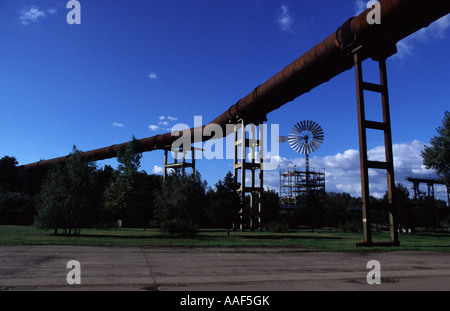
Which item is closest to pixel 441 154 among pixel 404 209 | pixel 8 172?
pixel 404 209

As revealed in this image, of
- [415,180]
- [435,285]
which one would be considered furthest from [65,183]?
[415,180]

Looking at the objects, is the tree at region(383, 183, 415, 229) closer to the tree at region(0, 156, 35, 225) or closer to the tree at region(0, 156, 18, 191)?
the tree at region(0, 156, 35, 225)

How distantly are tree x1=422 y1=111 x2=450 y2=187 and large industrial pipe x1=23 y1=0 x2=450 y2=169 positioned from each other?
63.4 ft

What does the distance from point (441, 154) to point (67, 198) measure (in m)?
37.3

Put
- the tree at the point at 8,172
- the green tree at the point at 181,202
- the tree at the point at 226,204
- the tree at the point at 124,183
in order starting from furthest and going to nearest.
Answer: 1. the tree at the point at 8,172
2. the tree at the point at 124,183
3. the green tree at the point at 181,202
4. the tree at the point at 226,204

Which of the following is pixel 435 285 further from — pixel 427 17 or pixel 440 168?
pixel 440 168

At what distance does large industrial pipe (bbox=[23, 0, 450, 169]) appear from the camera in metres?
16.8

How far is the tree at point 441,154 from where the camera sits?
114 ft

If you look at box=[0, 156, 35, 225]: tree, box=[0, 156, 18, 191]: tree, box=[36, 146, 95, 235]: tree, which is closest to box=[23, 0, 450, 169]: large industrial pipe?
box=[36, 146, 95, 235]: tree

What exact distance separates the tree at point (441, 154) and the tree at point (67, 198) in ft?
117

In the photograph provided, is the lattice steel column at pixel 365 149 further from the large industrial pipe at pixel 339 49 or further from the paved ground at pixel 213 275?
the paved ground at pixel 213 275

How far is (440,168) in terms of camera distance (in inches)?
1420

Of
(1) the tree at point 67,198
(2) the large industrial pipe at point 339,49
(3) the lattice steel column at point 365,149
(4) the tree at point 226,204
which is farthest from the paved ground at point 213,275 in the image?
(4) the tree at point 226,204

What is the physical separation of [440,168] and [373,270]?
33.1 metres
